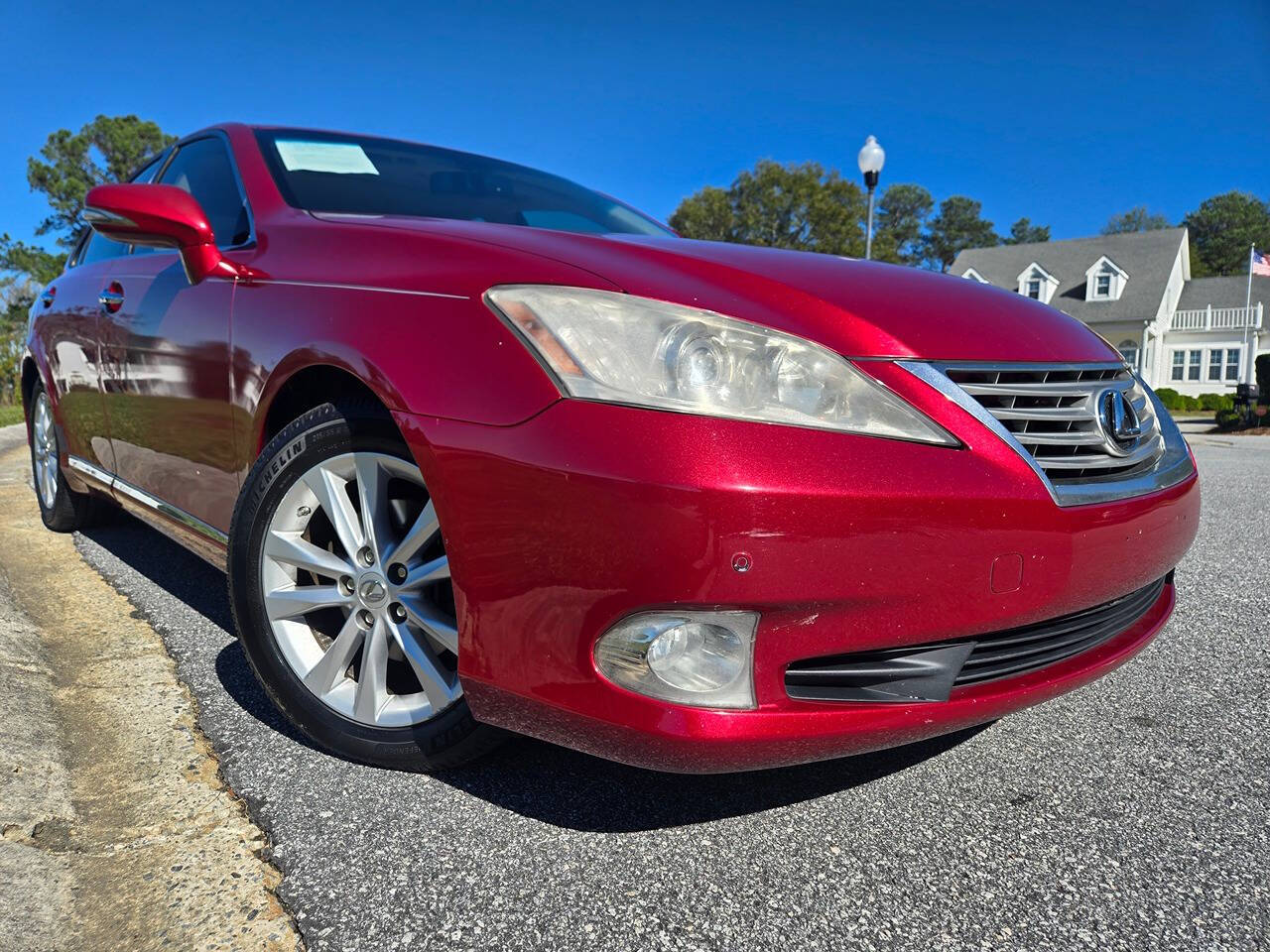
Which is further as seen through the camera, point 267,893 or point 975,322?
point 975,322

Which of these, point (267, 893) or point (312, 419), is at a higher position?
point (312, 419)

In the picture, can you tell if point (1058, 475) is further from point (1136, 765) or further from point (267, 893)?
point (267, 893)

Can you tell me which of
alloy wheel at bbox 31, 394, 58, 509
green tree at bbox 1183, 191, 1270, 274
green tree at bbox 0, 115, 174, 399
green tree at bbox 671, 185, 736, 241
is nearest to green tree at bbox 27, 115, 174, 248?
green tree at bbox 0, 115, 174, 399

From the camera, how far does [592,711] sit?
1.46 metres

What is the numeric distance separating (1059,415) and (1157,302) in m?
35.4

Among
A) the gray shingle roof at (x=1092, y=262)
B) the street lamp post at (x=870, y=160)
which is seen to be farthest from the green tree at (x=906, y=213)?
the street lamp post at (x=870, y=160)

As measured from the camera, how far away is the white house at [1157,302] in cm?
3199

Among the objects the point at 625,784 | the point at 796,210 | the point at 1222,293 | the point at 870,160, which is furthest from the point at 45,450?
the point at 1222,293

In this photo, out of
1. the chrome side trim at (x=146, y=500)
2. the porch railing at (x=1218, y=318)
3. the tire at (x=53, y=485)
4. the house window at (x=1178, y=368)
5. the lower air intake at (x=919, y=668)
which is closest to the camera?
the lower air intake at (x=919, y=668)

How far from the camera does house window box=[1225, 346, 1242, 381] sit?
32.2m

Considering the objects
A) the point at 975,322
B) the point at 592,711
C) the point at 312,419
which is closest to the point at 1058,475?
the point at 975,322

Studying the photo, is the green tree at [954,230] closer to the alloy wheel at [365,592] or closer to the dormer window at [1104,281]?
the dormer window at [1104,281]

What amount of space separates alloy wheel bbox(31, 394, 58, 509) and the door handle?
3.86 feet

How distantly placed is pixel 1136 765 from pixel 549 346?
153 cm
